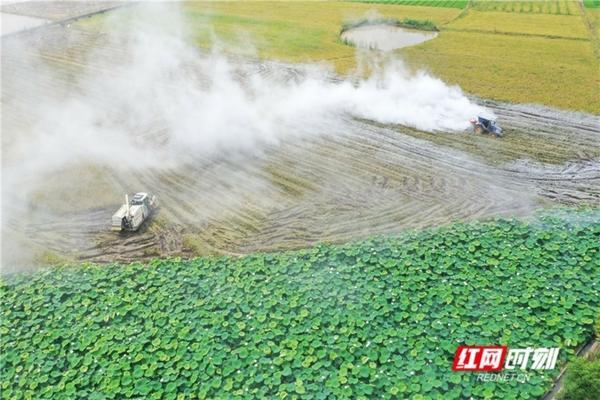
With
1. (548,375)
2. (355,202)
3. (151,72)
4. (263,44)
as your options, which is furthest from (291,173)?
(263,44)

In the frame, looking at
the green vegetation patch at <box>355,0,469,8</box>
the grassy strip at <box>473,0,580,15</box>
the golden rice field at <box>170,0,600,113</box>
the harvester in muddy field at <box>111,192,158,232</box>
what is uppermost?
the green vegetation patch at <box>355,0,469,8</box>

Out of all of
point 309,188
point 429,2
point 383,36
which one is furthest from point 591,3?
point 309,188

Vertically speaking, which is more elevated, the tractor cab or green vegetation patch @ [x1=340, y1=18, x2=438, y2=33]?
green vegetation patch @ [x1=340, y1=18, x2=438, y2=33]

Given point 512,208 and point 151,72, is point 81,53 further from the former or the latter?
point 512,208

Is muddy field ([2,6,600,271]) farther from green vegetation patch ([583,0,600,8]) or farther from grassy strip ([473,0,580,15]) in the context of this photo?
green vegetation patch ([583,0,600,8])

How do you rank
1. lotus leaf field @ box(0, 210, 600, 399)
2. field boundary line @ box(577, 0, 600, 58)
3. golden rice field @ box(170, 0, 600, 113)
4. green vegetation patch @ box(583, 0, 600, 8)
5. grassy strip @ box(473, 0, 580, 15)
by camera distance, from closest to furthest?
1. lotus leaf field @ box(0, 210, 600, 399)
2. golden rice field @ box(170, 0, 600, 113)
3. field boundary line @ box(577, 0, 600, 58)
4. grassy strip @ box(473, 0, 580, 15)
5. green vegetation patch @ box(583, 0, 600, 8)

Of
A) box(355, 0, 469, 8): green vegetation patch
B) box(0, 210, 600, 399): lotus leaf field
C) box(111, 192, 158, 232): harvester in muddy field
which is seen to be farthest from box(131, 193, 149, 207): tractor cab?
box(355, 0, 469, 8): green vegetation patch
